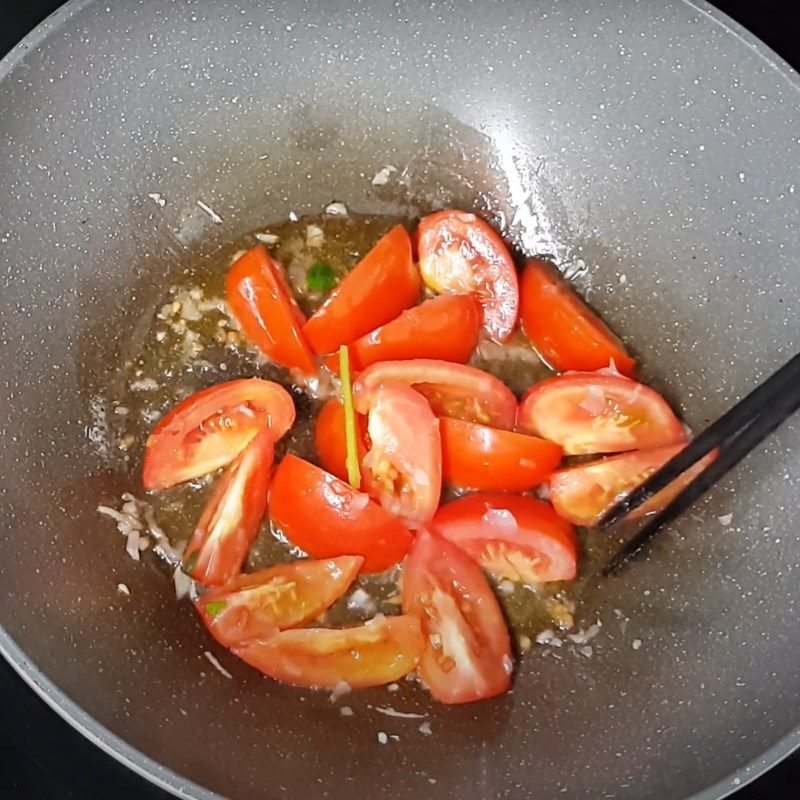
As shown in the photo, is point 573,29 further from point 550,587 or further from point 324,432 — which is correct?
point 550,587

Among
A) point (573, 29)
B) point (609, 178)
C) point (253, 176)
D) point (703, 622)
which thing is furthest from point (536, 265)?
point (703, 622)

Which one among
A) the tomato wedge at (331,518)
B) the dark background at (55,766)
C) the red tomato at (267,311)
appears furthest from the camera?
the red tomato at (267,311)

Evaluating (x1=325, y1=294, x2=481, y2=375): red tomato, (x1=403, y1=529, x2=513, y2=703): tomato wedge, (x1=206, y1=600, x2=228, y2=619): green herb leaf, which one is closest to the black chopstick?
(x1=403, y1=529, x2=513, y2=703): tomato wedge

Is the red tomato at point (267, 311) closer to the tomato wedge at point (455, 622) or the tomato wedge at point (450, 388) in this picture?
the tomato wedge at point (450, 388)

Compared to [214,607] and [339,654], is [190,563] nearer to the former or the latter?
[214,607]

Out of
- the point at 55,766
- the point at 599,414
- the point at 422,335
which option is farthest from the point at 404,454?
the point at 55,766

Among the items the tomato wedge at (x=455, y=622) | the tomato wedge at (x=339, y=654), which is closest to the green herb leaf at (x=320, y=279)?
the tomato wedge at (x=455, y=622)

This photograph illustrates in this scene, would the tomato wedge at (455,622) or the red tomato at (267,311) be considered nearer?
the tomato wedge at (455,622)

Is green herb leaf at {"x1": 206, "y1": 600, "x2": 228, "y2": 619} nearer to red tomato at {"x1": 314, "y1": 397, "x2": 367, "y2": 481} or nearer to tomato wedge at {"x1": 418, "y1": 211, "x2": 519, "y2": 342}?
red tomato at {"x1": 314, "y1": 397, "x2": 367, "y2": 481}
